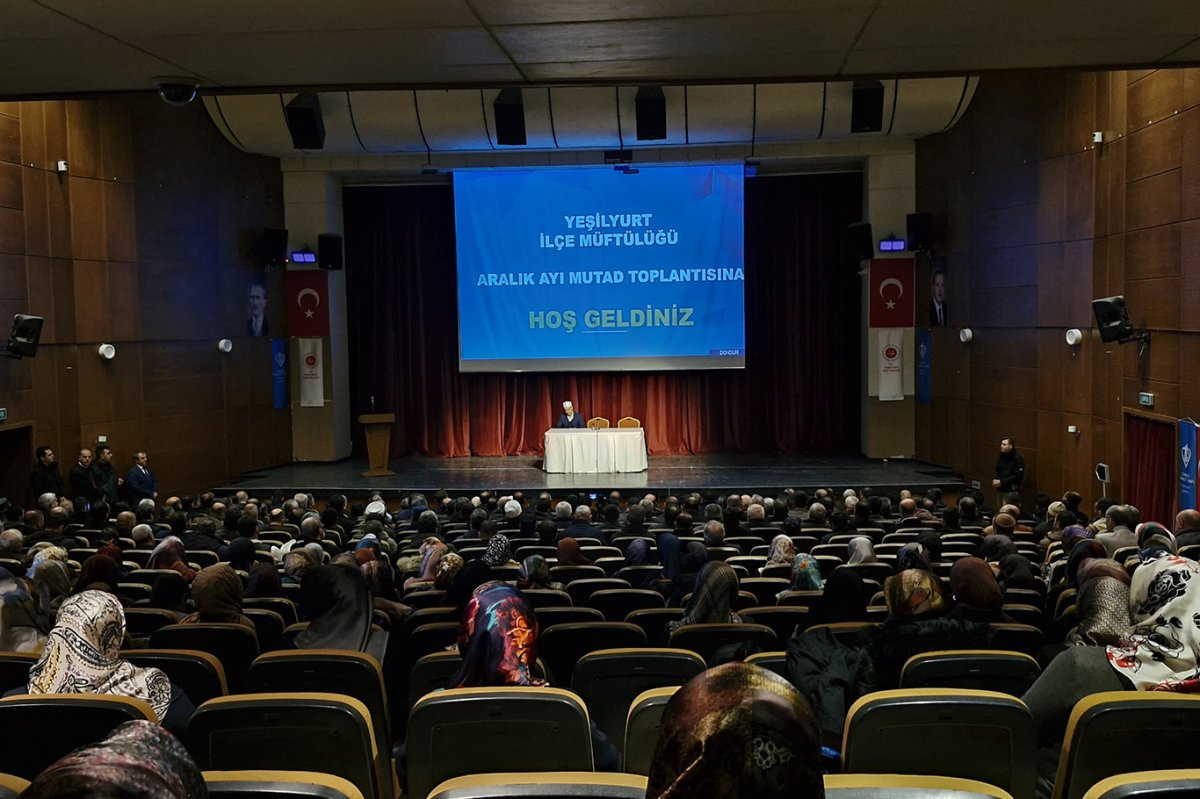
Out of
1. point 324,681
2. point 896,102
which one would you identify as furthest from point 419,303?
point 324,681

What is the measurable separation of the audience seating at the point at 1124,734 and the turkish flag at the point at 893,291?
13442mm

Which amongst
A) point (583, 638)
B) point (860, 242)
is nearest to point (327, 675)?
point (583, 638)

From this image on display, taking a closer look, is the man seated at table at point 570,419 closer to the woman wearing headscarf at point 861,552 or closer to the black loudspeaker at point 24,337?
the black loudspeaker at point 24,337

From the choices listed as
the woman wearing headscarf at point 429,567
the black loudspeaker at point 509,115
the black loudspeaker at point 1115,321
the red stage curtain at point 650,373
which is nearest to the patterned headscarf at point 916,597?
the woman wearing headscarf at point 429,567

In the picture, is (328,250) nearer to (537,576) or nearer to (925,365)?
(925,365)

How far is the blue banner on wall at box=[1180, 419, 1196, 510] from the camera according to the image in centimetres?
915

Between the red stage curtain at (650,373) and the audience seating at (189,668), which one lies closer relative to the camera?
the audience seating at (189,668)

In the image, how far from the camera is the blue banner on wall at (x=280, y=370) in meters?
16.4

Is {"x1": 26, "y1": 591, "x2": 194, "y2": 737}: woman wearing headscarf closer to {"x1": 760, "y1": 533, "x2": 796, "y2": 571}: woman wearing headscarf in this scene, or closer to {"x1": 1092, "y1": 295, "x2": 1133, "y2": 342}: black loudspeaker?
{"x1": 760, "y1": 533, "x2": 796, "y2": 571}: woman wearing headscarf

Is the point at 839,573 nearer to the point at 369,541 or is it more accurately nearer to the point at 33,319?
the point at 369,541

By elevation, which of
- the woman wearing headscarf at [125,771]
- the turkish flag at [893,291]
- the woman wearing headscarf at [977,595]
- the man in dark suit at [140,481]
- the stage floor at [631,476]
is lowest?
the stage floor at [631,476]

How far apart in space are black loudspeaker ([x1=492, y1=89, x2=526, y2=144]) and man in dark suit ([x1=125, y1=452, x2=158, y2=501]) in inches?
217

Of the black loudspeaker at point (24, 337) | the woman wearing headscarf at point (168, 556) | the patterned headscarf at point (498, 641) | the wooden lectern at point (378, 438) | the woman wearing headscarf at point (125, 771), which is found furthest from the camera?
the wooden lectern at point (378, 438)

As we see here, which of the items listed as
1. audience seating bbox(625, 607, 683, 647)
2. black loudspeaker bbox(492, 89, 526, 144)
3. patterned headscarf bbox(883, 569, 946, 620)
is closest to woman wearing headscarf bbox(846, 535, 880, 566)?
audience seating bbox(625, 607, 683, 647)
